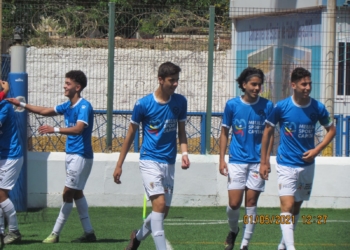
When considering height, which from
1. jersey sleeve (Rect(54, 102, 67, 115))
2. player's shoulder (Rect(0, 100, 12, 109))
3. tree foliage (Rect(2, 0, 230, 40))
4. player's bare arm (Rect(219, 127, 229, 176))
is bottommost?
player's bare arm (Rect(219, 127, 229, 176))

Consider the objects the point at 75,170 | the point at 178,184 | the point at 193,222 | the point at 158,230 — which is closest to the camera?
the point at 158,230

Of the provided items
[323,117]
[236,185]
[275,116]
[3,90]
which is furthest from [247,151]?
[3,90]

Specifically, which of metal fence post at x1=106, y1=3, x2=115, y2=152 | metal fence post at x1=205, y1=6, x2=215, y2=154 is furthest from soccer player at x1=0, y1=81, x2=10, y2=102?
metal fence post at x1=205, y1=6, x2=215, y2=154

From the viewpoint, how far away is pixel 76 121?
8062mm

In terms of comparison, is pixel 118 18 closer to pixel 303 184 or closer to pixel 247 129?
pixel 247 129

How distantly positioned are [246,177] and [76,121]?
2027 millimetres

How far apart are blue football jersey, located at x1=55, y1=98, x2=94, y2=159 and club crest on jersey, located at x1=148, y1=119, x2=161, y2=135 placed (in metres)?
1.22

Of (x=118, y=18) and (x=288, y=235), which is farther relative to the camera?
(x=118, y=18)

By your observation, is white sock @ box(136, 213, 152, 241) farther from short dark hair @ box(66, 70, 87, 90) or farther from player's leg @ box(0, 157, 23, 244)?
short dark hair @ box(66, 70, 87, 90)

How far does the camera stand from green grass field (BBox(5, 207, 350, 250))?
26.7 ft

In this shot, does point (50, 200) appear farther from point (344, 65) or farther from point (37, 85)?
point (344, 65)

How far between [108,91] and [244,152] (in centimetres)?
441

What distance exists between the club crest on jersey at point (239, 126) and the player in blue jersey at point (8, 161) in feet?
8.24

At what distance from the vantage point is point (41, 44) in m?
16.7
